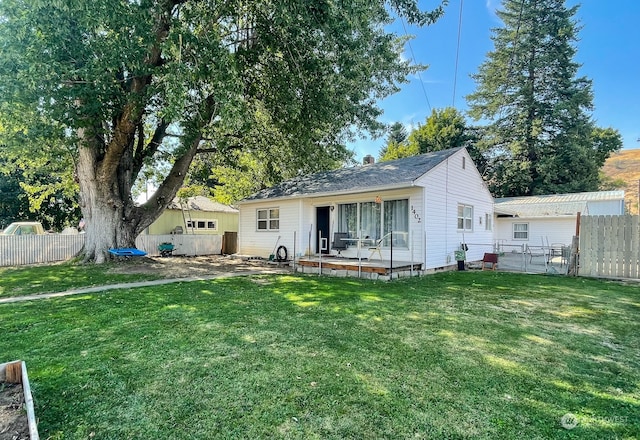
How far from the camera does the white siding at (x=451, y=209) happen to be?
1077 cm

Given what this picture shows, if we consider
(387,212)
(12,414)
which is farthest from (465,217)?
(12,414)

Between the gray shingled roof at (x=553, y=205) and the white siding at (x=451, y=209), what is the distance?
5567mm

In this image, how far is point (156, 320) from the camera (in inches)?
198

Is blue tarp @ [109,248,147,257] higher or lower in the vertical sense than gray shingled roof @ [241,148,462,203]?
lower

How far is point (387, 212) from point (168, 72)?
7.46m

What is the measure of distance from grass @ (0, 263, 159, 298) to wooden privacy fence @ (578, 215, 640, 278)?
12161mm

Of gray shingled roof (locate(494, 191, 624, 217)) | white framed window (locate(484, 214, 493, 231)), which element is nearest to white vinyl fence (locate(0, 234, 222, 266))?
white framed window (locate(484, 214, 493, 231))

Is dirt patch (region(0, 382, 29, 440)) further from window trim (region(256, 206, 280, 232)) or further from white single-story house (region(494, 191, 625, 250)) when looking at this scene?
white single-story house (region(494, 191, 625, 250))

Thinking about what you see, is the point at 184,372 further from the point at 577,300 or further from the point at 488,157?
the point at 488,157

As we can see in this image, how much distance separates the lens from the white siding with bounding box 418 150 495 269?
1077 cm

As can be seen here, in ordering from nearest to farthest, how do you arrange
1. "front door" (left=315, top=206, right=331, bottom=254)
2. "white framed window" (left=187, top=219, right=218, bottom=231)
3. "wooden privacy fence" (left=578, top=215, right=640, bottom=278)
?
"wooden privacy fence" (left=578, top=215, right=640, bottom=278) → "front door" (left=315, top=206, right=331, bottom=254) → "white framed window" (left=187, top=219, right=218, bottom=231)

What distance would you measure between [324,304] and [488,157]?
A: 30.3 metres

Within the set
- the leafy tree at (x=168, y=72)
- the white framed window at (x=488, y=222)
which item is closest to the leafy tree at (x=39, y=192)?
the leafy tree at (x=168, y=72)

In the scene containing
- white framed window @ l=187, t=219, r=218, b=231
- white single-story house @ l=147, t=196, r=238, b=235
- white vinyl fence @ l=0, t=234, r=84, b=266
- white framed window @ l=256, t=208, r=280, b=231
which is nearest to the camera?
white vinyl fence @ l=0, t=234, r=84, b=266
